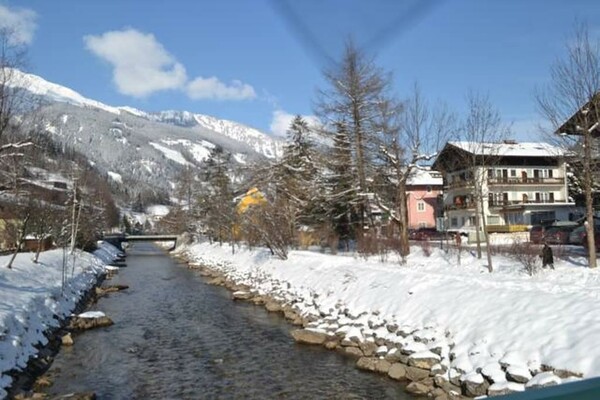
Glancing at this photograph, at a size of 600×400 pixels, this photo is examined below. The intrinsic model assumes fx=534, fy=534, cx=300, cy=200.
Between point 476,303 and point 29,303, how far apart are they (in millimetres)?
16573

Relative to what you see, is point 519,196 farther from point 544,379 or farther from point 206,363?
point 544,379

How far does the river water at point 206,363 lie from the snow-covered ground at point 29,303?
1174 millimetres

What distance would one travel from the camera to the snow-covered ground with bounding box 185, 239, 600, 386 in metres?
11.7

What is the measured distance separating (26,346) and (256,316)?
11224 millimetres

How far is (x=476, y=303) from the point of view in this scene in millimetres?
15516

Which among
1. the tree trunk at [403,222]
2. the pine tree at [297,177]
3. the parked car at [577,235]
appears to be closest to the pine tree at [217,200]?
the pine tree at [297,177]

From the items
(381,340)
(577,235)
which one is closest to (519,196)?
(577,235)

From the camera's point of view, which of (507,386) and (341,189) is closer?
(507,386)

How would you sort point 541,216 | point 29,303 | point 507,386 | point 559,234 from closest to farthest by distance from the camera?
point 507,386 < point 29,303 < point 559,234 < point 541,216

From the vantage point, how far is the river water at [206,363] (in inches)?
546

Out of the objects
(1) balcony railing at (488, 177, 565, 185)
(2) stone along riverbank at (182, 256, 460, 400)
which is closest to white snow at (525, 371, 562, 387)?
(2) stone along riverbank at (182, 256, 460, 400)

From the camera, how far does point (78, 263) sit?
45812 mm

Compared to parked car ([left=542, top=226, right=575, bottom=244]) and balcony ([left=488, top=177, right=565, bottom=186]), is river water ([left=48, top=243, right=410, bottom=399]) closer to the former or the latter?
parked car ([left=542, top=226, right=575, bottom=244])

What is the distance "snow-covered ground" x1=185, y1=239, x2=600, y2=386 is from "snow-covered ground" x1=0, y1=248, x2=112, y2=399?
424 inches
